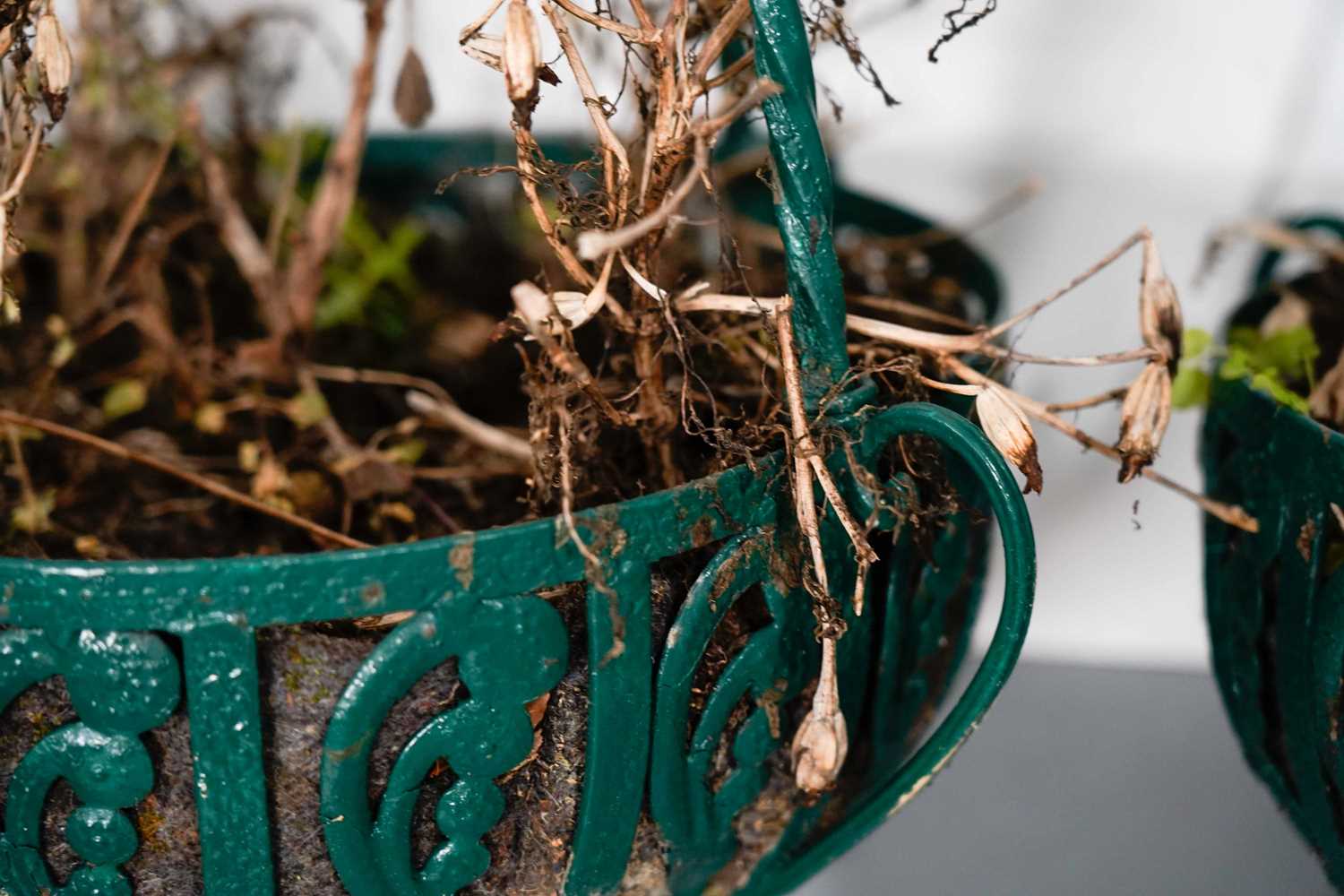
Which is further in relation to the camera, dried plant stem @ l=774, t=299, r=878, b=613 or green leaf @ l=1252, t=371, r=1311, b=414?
green leaf @ l=1252, t=371, r=1311, b=414

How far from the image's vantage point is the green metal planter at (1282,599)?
18.0 inches

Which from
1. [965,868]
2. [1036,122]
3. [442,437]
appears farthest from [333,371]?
[1036,122]

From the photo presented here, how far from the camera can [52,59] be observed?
0.41 meters

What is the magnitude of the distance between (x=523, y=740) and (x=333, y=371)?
365 mm

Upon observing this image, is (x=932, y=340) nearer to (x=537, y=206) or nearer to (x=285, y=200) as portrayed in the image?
(x=537, y=206)

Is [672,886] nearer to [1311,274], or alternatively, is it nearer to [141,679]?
[141,679]

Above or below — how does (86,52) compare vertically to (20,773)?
above

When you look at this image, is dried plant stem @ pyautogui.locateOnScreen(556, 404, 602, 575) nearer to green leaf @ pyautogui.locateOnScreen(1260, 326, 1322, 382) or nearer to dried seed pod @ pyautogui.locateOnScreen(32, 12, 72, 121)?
dried seed pod @ pyautogui.locateOnScreen(32, 12, 72, 121)

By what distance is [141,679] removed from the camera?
36cm

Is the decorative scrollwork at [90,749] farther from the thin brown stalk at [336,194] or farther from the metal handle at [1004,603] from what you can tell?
the thin brown stalk at [336,194]

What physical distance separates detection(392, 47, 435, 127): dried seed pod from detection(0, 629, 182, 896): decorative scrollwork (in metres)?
0.33

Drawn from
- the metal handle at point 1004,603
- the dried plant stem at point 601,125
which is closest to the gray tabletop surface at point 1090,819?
the metal handle at point 1004,603

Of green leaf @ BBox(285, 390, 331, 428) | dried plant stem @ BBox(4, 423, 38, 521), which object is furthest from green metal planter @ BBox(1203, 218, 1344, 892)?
dried plant stem @ BBox(4, 423, 38, 521)

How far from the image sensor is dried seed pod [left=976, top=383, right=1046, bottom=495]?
0.39 metres
